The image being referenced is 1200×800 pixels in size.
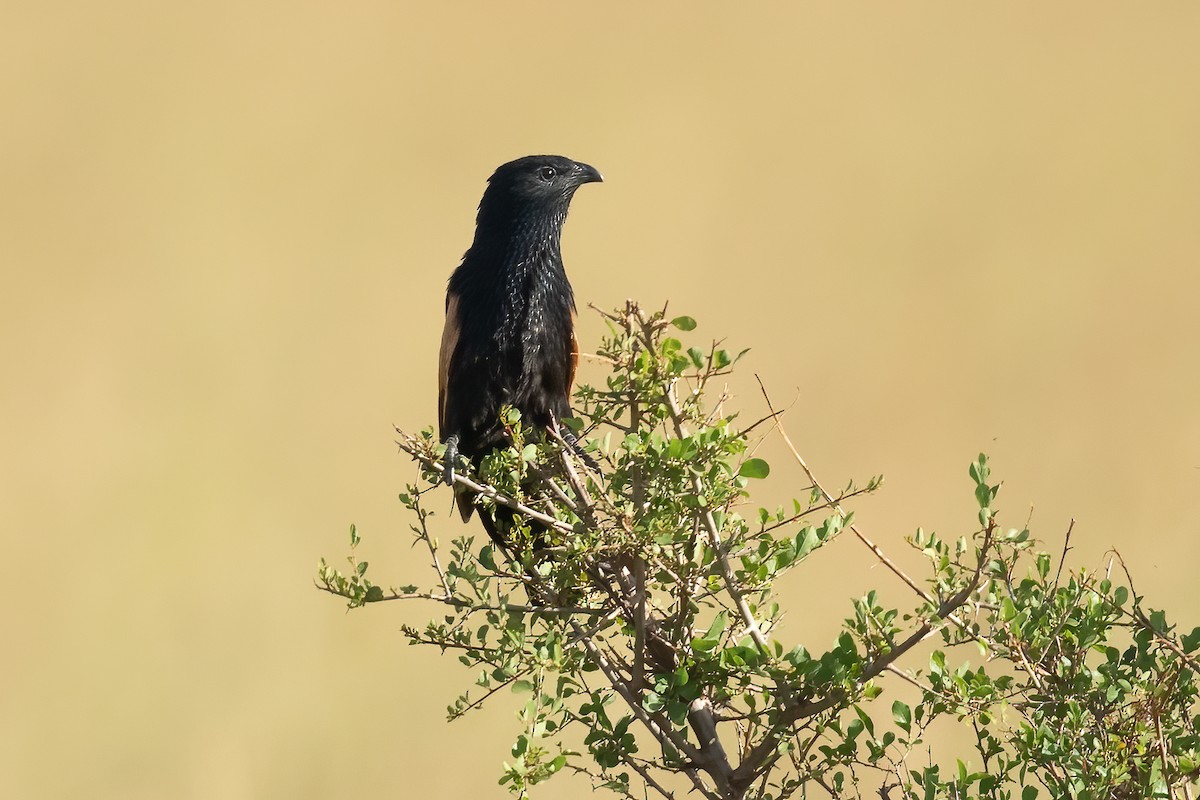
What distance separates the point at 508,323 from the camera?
3793 millimetres

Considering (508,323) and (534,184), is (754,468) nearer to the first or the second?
(508,323)

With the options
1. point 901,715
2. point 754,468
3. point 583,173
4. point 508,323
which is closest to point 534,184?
point 583,173

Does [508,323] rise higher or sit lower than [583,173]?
lower

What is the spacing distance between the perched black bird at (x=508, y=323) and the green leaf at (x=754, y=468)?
1.57 m

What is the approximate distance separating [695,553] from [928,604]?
1.29 feet

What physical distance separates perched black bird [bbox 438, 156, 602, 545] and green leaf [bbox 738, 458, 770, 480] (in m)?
1.57

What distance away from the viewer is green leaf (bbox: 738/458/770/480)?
207 centimetres

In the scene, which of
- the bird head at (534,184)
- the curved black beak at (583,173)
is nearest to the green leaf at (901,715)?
the bird head at (534,184)

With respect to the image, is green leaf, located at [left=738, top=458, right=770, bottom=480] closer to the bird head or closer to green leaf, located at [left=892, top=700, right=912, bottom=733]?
green leaf, located at [left=892, top=700, right=912, bottom=733]

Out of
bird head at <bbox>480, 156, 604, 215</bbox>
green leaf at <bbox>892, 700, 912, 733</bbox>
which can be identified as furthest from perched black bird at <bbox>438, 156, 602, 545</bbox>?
green leaf at <bbox>892, 700, 912, 733</bbox>

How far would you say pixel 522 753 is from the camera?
6.23 feet

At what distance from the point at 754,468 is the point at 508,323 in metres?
1.82

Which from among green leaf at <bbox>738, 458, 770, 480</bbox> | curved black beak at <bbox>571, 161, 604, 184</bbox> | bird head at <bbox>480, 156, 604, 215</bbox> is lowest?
green leaf at <bbox>738, 458, 770, 480</bbox>

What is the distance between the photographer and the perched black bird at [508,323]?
3.75 metres
